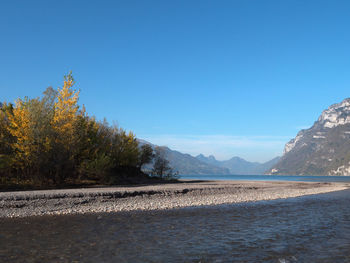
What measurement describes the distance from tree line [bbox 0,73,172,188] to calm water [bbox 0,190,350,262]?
17071 mm

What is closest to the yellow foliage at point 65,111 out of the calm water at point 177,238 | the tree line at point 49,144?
the tree line at point 49,144

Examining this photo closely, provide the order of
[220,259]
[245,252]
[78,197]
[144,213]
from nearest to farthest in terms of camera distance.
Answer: [220,259] < [245,252] < [144,213] < [78,197]

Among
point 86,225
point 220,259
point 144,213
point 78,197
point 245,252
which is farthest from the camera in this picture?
point 78,197

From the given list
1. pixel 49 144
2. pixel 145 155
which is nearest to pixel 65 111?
pixel 49 144

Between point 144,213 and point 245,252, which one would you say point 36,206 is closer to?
point 144,213

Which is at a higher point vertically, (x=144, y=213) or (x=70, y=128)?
(x=70, y=128)

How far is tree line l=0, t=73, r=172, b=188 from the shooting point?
105 ft

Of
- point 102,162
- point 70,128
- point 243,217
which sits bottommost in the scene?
point 243,217

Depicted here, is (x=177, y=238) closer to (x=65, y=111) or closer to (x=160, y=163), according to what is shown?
(x=65, y=111)

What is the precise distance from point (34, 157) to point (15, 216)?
1573cm

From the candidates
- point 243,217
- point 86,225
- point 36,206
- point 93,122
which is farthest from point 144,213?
point 93,122

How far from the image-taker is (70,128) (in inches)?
1355

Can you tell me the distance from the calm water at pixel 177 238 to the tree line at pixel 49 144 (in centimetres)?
1707

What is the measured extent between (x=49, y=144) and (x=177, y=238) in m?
25.1
